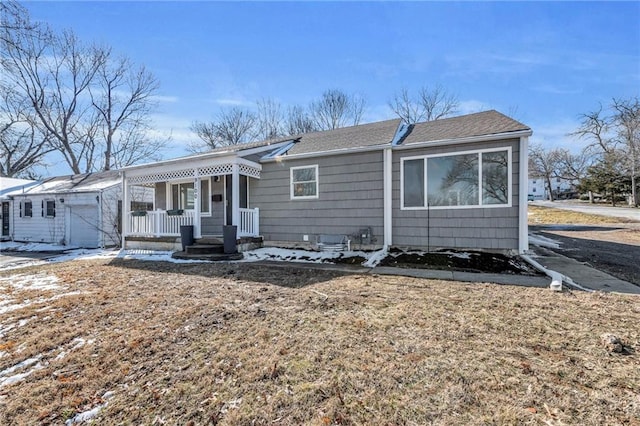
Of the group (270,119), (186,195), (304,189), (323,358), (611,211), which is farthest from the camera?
(270,119)

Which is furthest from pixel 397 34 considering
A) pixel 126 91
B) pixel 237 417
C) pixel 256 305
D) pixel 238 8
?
pixel 126 91

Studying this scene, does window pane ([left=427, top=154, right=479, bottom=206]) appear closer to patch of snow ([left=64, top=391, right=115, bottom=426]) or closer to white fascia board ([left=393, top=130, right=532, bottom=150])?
white fascia board ([left=393, top=130, right=532, bottom=150])

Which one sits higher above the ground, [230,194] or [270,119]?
[270,119]

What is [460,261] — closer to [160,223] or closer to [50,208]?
[160,223]

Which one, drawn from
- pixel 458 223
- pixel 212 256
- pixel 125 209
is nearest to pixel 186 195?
pixel 125 209

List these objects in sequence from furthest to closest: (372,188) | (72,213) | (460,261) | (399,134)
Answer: (72,213), (399,134), (372,188), (460,261)

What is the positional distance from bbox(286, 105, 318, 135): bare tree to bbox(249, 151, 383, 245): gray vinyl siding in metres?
16.3

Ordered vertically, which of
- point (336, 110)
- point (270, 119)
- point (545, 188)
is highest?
point (336, 110)

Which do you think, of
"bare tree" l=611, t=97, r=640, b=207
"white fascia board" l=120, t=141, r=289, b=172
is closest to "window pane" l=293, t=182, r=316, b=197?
"white fascia board" l=120, t=141, r=289, b=172

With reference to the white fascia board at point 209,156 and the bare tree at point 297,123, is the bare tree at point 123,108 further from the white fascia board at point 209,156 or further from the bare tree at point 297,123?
the white fascia board at point 209,156

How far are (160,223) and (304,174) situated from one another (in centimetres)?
556

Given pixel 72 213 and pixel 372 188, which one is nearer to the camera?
pixel 372 188

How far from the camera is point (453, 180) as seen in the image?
7.92 metres

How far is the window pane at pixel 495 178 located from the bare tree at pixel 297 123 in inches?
774
